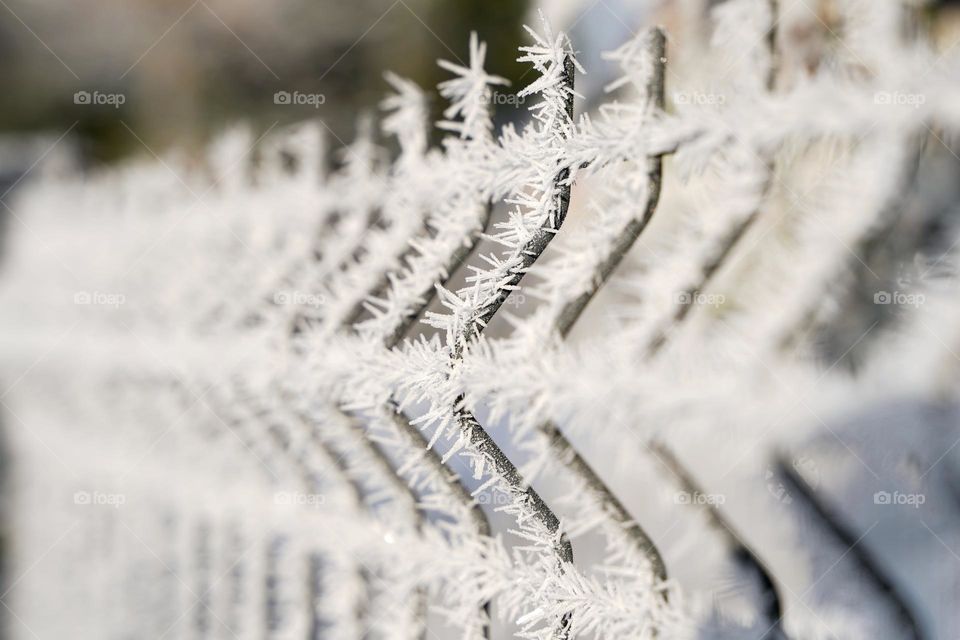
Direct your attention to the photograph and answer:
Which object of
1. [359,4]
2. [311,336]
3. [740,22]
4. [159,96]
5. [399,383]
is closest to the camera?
[740,22]

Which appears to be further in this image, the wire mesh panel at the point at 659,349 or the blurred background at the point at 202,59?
the blurred background at the point at 202,59

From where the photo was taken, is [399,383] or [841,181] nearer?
[841,181]

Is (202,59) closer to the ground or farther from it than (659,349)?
farther from it

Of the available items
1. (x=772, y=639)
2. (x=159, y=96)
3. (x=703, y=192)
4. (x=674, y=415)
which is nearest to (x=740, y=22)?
(x=703, y=192)

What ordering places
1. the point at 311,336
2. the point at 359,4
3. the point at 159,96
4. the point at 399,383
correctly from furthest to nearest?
the point at 159,96, the point at 359,4, the point at 311,336, the point at 399,383

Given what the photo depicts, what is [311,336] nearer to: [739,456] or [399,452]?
[399,452]

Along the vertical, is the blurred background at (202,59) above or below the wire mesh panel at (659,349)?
above

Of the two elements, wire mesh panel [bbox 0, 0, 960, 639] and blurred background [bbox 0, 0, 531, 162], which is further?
blurred background [bbox 0, 0, 531, 162]

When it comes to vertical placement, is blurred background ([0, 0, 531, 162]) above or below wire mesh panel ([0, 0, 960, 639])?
above

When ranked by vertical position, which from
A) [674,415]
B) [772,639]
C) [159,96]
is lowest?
[772,639]

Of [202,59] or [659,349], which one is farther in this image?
[202,59]

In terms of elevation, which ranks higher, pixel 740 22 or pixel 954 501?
pixel 740 22
